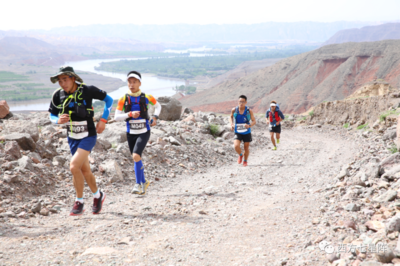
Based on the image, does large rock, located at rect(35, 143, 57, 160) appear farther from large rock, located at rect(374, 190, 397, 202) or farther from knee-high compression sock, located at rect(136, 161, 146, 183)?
large rock, located at rect(374, 190, 397, 202)

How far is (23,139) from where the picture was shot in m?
7.18

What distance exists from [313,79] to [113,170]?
73.3 m

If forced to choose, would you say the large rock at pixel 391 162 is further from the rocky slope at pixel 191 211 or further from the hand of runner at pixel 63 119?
the hand of runner at pixel 63 119

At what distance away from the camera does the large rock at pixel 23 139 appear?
7.13 meters

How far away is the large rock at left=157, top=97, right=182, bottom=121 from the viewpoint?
1583 centimetres

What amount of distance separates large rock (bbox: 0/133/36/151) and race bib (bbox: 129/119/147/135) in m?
2.77

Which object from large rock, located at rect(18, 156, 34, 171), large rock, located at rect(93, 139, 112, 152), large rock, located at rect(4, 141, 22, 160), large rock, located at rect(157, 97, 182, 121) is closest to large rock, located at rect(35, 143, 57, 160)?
large rock, located at rect(4, 141, 22, 160)

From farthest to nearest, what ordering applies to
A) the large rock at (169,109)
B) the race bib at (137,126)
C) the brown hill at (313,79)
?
the brown hill at (313,79) → the large rock at (169,109) → the race bib at (137,126)

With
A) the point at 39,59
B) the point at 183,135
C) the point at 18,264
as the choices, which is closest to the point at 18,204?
the point at 18,264

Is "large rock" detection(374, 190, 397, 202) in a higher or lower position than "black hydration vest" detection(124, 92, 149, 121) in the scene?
lower

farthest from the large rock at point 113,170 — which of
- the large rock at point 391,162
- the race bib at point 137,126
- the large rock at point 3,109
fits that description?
the large rock at point 391,162

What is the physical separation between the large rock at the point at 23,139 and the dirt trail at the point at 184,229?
7.04 ft

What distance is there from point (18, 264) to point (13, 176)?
9.30ft

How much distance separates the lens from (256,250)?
372 centimetres
